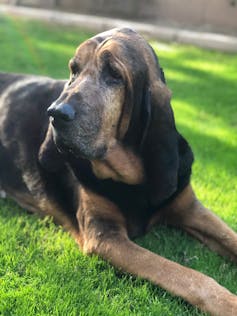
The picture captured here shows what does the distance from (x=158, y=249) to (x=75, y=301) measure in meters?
0.87

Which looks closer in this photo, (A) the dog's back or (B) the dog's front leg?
(B) the dog's front leg

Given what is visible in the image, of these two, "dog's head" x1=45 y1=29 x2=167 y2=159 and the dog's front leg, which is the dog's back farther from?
"dog's head" x1=45 y1=29 x2=167 y2=159

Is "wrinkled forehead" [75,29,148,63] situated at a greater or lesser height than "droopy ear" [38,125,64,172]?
greater

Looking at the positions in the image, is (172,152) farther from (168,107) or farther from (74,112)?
(74,112)

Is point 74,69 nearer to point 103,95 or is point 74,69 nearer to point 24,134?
point 103,95

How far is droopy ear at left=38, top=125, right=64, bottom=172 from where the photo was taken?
3.68 metres

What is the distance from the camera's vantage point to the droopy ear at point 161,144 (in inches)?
130

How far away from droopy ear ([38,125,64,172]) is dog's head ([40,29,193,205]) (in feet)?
1.34

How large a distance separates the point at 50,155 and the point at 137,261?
38.2 inches

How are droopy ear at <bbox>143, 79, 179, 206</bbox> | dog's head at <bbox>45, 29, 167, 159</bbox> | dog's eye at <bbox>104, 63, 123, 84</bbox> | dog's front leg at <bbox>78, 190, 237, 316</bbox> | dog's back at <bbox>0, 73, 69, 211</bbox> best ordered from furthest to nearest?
1. dog's back at <bbox>0, 73, 69, 211</bbox>
2. droopy ear at <bbox>143, 79, 179, 206</bbox>
3. dog's eye at <bbox>104, 63, 123, 84</bbox>
4. dog's head at <bbox>45, 29, 167, 159</bbox>
5. dog's front leg at <bbox>78, 190, 237, 316</bbox>

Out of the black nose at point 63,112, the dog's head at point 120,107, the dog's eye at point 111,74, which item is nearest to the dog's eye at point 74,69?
the dog's head at point 120,107

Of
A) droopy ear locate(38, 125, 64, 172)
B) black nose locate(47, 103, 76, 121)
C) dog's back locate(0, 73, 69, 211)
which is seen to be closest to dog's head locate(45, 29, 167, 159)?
black nose locate(47, 103, 76, 121)

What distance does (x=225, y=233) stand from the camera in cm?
372

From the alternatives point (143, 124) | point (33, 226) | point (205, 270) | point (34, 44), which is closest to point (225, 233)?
point (205, 270)
